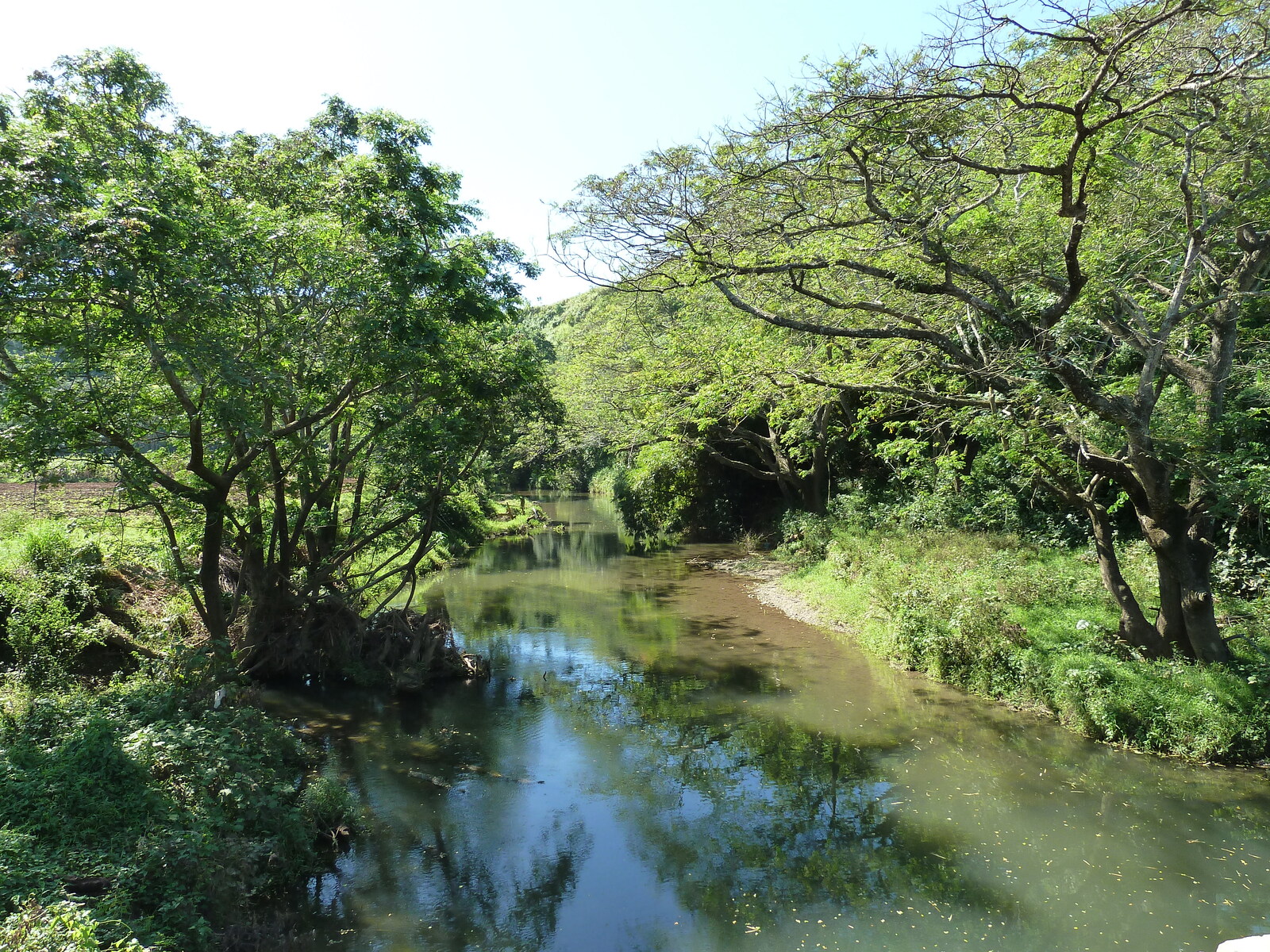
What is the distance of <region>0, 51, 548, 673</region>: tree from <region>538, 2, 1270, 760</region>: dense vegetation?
3894 millimetres

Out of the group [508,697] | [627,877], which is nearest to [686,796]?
[627,877]

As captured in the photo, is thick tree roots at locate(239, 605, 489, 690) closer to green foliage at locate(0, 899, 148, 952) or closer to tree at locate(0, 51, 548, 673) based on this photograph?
tree at locate(0, 51, 548, 673)

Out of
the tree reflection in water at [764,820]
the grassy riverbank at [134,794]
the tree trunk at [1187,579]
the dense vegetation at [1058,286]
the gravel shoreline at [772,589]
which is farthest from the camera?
the gravel shoreline at [772,589]

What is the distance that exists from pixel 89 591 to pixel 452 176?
876 cm

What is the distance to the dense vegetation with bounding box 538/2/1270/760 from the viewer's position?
25.4 feet

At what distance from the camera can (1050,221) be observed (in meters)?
11.0

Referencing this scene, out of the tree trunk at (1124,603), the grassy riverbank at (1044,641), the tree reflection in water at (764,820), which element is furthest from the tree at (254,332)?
the tree trunk at (1124,603)

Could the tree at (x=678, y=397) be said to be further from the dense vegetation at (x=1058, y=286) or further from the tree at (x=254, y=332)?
the tree at (x=254, y=332)

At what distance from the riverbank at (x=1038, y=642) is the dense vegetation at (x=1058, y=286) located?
0.04 meters

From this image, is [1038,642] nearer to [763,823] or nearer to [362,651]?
[763,823]

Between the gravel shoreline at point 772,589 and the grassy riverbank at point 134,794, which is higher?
the grassy riverbank at point 134,794

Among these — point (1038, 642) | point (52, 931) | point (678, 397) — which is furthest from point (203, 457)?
point (678, 397)

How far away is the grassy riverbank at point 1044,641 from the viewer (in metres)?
9.17

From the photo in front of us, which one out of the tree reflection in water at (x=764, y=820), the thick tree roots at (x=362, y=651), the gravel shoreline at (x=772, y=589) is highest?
the thick tree roots at (x=362, y=651)
